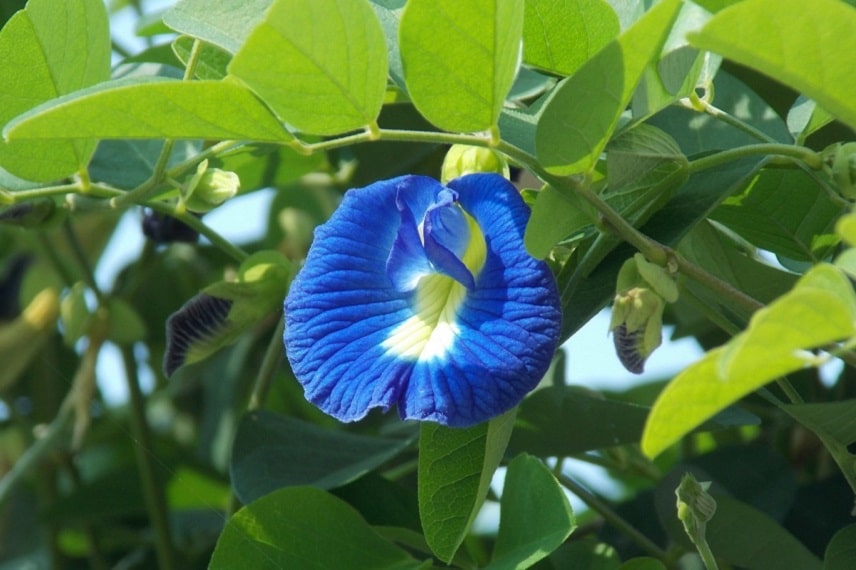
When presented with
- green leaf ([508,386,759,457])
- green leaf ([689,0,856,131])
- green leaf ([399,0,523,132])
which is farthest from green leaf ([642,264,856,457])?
green leaf ([508,386,759,457])

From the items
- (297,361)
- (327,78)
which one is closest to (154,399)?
(297,361)

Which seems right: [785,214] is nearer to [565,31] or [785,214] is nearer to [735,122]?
[735,122]

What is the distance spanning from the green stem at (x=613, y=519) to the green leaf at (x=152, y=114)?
491 mm

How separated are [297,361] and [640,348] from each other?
0.66 feet

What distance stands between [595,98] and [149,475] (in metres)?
0.83

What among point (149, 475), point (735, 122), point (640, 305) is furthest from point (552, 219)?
point (149, 475)

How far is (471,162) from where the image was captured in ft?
2.62

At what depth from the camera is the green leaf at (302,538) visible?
85 centimetres

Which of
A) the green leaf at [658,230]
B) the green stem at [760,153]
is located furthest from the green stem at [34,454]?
the green stem at [760,153]

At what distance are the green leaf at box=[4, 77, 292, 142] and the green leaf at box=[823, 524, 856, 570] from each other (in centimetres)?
44

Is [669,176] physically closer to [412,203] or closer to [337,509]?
[412,203]

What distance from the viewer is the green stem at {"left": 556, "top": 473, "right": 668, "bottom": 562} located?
1074 mm

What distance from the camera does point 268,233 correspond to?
1.53 metres

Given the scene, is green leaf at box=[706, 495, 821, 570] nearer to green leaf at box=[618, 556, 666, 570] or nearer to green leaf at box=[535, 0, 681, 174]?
green leaf at box=[618, 556, 666, 570]
